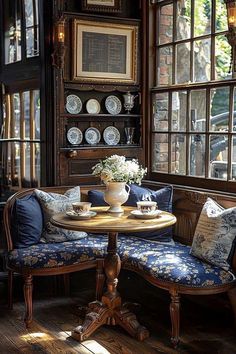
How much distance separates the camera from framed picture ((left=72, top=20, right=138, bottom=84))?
4383mm

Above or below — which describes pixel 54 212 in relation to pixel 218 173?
below

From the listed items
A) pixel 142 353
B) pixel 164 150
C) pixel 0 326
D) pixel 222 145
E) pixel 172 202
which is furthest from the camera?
pixel 164 150

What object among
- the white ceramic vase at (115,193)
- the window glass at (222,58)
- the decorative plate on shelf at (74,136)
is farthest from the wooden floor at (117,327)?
the window glass at (222,58)

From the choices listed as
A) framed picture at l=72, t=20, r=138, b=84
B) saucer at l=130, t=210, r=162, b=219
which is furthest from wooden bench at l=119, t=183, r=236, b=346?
framed picture at l=72, t=20, r=138, b=84

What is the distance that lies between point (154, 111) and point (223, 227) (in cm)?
160

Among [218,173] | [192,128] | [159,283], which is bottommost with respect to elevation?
[159,283]

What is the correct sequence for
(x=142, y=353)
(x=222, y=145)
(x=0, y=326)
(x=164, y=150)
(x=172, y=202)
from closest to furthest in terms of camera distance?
(x=142, y=353) → (x=0, y=326) → (x=222, y=145) → (x=172, y=202) → (x=164, y=150)

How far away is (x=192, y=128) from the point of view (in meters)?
4.25

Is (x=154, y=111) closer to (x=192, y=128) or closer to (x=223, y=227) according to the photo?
(x=192, y=128)

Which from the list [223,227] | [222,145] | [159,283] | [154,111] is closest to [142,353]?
[159,283]

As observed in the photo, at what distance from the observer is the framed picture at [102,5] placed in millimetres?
4364

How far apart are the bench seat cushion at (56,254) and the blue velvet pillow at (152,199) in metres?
0.37

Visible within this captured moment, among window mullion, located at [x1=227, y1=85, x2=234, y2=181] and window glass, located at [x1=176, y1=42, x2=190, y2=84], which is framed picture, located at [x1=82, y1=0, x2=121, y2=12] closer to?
window glass, located at [x1=176, y1=42, x2=190, y2=84]

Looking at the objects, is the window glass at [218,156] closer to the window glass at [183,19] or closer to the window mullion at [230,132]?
the window mullion at [230,132]
